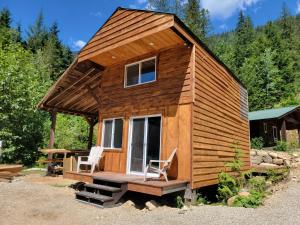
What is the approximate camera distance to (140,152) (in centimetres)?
815

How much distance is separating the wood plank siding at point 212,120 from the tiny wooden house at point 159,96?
1.1 inches

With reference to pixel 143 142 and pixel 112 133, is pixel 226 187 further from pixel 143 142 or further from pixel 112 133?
pixel 112 133

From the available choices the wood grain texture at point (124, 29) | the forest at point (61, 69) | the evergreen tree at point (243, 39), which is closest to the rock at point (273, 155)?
the wood grain texture at point (124, 29)

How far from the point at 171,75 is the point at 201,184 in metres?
3.39

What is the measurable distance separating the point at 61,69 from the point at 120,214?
1279 inches

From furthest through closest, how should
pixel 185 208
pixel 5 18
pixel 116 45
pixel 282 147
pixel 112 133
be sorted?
pixel 5 18 → pixel 282 147 → pixel 112 133 → pixel 116 45 → pixel 185 208

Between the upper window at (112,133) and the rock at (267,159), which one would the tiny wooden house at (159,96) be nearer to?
the upper window at (112,133)

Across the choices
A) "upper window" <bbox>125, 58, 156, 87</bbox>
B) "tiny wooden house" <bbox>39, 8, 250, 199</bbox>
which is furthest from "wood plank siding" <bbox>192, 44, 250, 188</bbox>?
"upper window" <bbox>125, 58, 156, 87</bbox>

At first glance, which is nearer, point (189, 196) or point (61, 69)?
point (189, 196)

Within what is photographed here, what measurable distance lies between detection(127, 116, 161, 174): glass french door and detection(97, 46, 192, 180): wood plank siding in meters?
0.21

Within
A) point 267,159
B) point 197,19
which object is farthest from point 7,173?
point 197,19

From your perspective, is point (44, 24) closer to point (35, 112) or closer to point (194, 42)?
point (35, 112)

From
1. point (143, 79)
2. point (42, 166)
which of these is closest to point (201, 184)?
point (143, 79)

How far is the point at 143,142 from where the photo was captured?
320 inches
